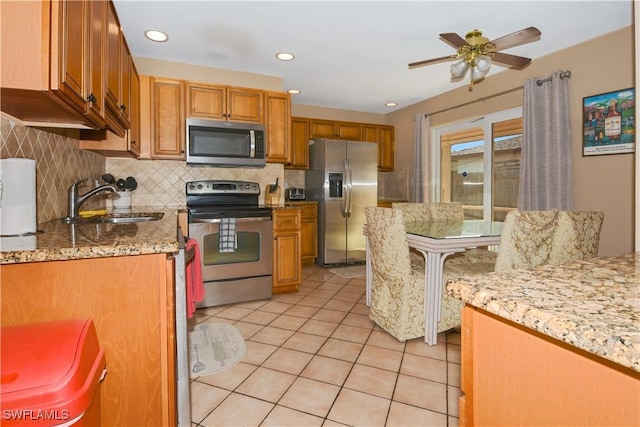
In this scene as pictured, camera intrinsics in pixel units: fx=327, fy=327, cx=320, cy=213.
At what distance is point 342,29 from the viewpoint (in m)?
2.66

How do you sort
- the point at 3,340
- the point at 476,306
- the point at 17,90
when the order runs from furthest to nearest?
1. the point at 17,90
2. the point at 3,340
3. the point at 476,306

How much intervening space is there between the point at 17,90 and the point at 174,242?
2.27 feet

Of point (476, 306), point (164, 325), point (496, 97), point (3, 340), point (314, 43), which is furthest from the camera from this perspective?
point (496, 97)

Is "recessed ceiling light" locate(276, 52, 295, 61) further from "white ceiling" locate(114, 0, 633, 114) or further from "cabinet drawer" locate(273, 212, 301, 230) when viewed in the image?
"cabinet drawer" locate(273, 212, 301, 230)

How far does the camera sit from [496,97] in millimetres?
3674

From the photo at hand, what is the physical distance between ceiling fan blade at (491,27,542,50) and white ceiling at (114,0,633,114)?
0.38m

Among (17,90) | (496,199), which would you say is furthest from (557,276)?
(496,199)

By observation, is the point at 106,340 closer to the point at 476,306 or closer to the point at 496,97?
the point at 476,306

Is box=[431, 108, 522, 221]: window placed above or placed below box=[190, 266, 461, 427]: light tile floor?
above

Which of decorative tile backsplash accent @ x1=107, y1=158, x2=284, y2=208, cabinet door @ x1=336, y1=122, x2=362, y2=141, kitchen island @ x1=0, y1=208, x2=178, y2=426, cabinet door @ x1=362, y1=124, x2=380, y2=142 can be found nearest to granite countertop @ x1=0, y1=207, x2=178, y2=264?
kitchen island @ x1=0, y1=208, x2=178, y2=426

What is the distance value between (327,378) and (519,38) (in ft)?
7.90

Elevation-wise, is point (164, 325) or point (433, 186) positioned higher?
point (433, 186)

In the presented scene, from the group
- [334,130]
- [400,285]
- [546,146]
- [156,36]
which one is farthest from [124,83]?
[546,146]

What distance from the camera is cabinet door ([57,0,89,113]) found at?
111cm
